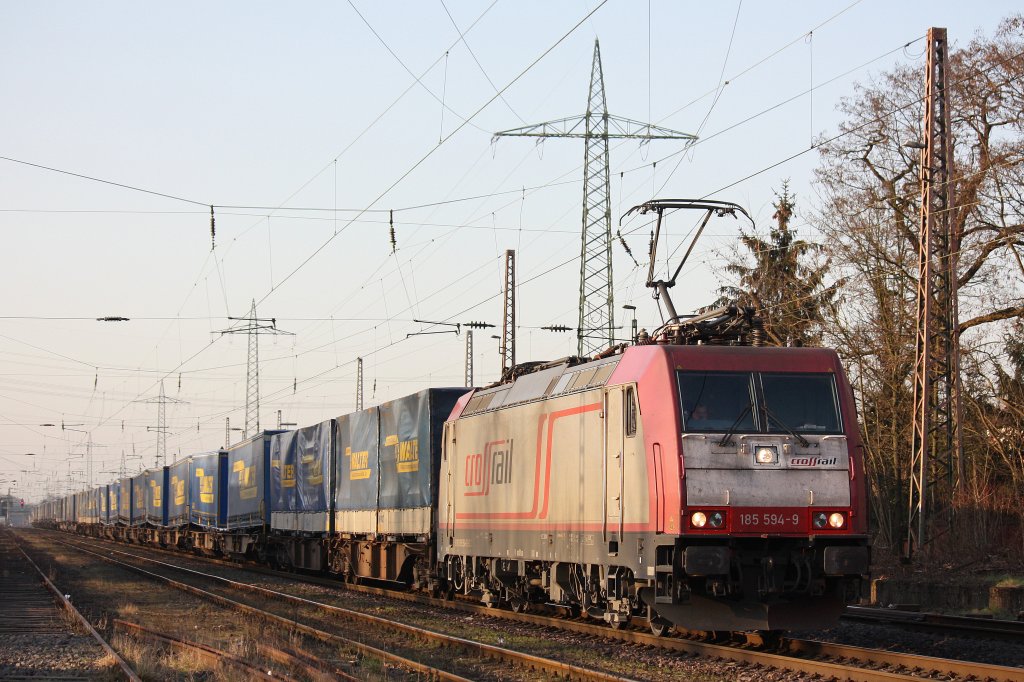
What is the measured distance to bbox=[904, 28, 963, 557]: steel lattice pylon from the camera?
70.7ft

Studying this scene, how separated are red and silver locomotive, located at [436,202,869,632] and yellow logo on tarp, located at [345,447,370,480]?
39.4 ft

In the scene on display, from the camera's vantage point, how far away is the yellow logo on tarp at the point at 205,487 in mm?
44719

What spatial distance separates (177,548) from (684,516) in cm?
4798

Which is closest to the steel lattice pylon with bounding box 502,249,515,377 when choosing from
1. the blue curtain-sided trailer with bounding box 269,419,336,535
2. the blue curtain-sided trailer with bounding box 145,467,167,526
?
the blue curtain-sided trailer with bounding box 269,419,336,535

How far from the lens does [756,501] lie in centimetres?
1338

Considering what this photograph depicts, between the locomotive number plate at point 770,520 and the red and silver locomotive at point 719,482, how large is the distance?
13 mm

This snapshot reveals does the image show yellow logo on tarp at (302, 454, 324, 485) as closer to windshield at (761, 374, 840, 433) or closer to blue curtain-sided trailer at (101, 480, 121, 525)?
windshield at (761, 374, 840, 433)

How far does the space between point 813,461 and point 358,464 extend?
16137mm

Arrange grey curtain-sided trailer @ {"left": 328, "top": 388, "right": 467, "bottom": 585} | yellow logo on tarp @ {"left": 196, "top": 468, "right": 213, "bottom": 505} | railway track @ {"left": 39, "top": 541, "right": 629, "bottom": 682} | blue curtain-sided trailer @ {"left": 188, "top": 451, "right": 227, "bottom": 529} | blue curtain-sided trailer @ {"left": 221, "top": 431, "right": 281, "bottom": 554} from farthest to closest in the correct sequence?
yellow logo on tarp @ {"left": 196, "top": 468, "right": 213, "bottom": 505} → blue curtain-sided trailer @ {"left": 188, "top": 451, "right": 227, "bottom": 529} → blue curtain-sided trailer @ {"left": 221, "top": 431, "right": 281, "bottom": 554} → grey curtain-sided trailer @ {"left": 328, "top": 388, "right": 467, "bottom": 585} → railway track @ {"left": 39, "top": 541, "right": 629, "bottom": 682}

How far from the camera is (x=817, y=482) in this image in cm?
1356

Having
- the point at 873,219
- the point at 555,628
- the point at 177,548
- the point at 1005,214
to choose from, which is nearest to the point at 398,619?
the point at 555,628

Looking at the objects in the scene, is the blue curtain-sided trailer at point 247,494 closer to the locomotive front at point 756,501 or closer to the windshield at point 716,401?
the locomotive front at point 756,501

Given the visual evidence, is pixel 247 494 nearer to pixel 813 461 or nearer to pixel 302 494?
pixel 302 494

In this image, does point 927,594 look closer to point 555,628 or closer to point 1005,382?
point 555,628
